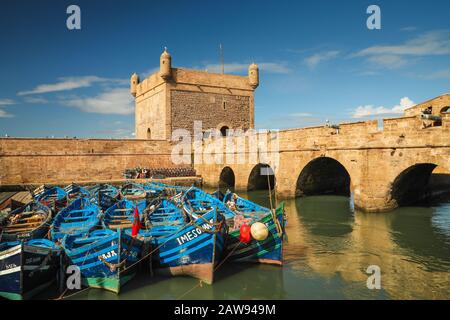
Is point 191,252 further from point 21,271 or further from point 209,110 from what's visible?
point 209,110

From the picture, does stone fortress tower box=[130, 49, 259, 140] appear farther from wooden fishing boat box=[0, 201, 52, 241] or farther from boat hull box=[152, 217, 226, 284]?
boat hull box=[152, 217, 226, 284]

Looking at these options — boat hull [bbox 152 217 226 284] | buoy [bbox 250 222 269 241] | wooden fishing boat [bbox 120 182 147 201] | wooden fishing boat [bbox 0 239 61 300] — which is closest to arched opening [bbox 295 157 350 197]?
wooden fishing boat [bbox 120 182 147 201]

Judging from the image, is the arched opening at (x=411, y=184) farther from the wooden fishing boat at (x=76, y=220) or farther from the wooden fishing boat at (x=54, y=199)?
the wooden fishing boat at (x=54, y=199)

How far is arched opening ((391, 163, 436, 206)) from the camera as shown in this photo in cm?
1350

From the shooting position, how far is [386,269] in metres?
8.16

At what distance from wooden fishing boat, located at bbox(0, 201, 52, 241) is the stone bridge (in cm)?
1197

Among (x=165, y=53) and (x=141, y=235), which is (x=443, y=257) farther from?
(x=165, y=53)

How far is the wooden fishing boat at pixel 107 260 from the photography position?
689 cm

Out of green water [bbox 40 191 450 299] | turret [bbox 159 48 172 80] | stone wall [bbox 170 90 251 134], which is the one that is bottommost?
green water [bbox 40 191 450 299]

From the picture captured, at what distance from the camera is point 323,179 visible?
64.5ft

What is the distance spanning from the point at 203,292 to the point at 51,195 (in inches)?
457

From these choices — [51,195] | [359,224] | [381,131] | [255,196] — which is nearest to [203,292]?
[359,224]

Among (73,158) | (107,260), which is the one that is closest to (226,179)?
(73,158)
